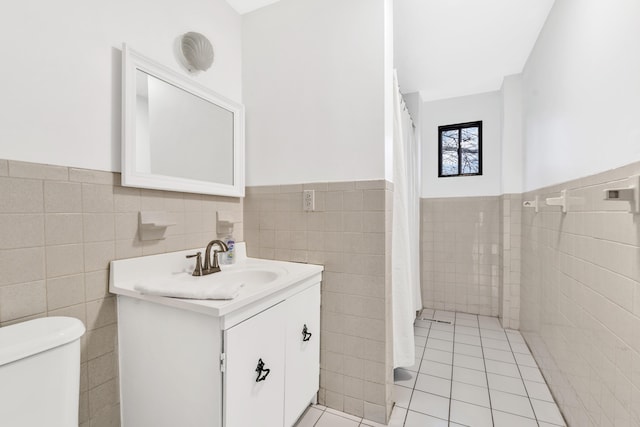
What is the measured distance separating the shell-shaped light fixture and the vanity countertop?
3.21ft

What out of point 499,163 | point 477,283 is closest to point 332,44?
point 499,163

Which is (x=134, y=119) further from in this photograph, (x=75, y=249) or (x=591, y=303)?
(x=591, y=303)

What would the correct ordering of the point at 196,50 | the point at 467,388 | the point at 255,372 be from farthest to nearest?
the point at 467,388
the point at 196,50
the point at 255,372

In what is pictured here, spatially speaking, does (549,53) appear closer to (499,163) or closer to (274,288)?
(499,163)

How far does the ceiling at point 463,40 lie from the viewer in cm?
184

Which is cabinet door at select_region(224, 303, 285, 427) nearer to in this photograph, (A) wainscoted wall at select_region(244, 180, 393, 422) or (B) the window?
(A) wainscoted wall at select_region(244, 180, 393, 422)

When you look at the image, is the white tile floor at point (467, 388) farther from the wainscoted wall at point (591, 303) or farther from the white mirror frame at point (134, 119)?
the white mirror frame at point (134, 119)

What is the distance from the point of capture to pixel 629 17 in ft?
3.31

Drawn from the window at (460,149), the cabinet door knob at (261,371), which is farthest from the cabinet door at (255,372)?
the window at (460,149)

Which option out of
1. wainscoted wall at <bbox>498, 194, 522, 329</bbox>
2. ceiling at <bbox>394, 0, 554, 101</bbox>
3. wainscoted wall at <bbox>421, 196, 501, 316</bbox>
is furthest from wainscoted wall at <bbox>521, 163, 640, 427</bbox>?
ceiling at <bbox>394, 0, 554, 101</bbox>

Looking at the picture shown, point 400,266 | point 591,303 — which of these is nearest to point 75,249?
point 400,266

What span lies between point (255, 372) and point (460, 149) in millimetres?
3146

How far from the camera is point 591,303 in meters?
1.24

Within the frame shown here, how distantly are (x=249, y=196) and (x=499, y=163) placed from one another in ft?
8.77
